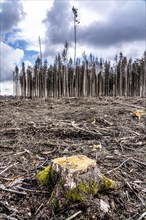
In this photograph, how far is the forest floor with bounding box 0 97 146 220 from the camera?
3377mm

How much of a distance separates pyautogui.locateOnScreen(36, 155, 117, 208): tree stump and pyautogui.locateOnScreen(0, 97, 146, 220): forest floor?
8cm

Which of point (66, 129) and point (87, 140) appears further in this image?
point (66, 129)

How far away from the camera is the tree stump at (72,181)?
133 inches

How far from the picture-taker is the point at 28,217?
129 inches

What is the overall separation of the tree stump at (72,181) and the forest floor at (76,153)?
81 millimetres

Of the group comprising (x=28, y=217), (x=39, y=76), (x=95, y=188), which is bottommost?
(x=28, y=217)

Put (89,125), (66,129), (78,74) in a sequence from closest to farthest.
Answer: (66,129) → (89,125) → (78,74)

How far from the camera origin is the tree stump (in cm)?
337

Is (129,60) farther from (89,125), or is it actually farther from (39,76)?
(89,125)

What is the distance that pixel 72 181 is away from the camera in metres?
3.42

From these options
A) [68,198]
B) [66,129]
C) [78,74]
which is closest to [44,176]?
[68,198]

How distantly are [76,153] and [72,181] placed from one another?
5.03 feet

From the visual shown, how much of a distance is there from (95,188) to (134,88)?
47428 mm

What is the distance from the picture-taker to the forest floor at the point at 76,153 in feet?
11.1
